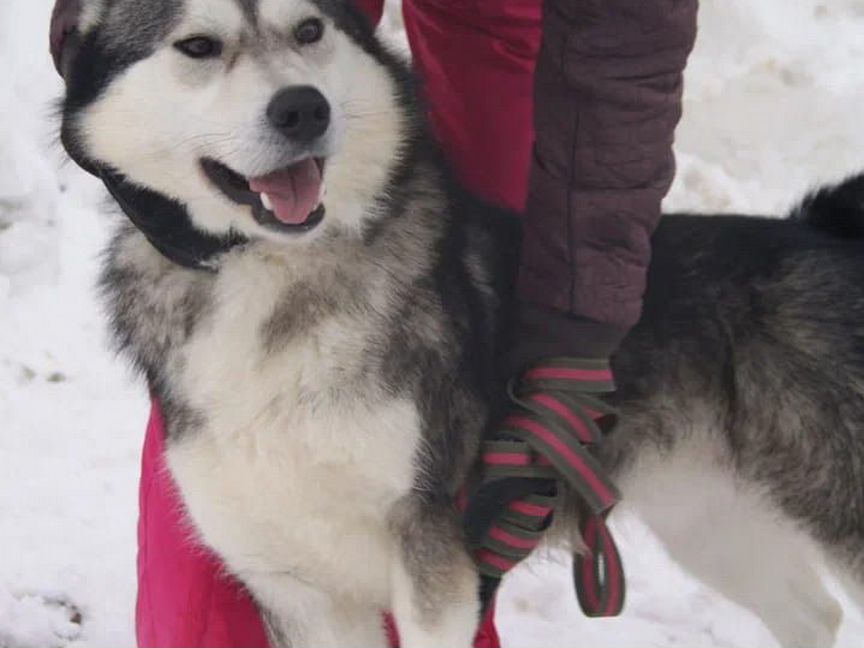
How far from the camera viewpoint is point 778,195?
449 cm

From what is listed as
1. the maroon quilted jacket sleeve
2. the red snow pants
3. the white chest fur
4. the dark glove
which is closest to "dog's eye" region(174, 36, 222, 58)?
the white chest fur

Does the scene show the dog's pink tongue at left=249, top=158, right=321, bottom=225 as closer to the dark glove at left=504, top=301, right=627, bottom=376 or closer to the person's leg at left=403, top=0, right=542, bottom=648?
the dark glove at left=504, top=301, right=627, bottom=376

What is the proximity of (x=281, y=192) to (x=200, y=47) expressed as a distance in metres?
0.27

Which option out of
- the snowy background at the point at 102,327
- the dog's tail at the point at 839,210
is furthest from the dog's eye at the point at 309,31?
the dog's tail at the point at 839,210

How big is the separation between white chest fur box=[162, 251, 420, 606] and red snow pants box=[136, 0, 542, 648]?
1.87 feet

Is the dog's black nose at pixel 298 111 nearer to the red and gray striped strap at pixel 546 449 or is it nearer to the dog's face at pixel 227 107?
the dog's face at pixel 227 107

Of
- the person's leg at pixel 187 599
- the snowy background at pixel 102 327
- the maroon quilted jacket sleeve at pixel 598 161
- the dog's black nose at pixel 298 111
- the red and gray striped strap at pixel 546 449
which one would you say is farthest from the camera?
the snowy background at pixel 102 327

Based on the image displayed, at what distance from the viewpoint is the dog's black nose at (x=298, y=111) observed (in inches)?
72.3

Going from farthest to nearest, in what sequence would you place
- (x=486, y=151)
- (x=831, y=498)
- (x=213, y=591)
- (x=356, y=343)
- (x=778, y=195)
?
(x=778, y=195) → (x=486, y=151) → (x=213, y=591) → (x=831, y=498) → (x=356, y=343)

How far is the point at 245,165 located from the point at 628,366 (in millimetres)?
836

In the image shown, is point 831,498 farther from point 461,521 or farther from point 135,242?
point 135,242

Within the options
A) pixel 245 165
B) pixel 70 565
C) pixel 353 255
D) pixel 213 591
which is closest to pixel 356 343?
pixel 353 255

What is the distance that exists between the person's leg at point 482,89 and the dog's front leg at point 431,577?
910 mm

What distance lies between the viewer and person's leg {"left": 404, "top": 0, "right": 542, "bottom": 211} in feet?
9.12
